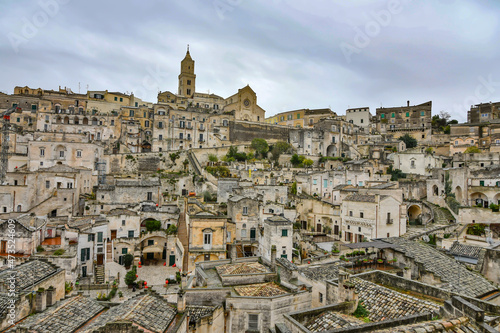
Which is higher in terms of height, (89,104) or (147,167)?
(89,104)

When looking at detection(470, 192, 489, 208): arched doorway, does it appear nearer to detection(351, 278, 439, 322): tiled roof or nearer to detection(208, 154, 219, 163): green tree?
detection(351, 278, 439, 322): tiled roof

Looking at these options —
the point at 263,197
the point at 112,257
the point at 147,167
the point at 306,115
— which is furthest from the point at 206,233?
the point at 306,115

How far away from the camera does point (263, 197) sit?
4038 centimetres

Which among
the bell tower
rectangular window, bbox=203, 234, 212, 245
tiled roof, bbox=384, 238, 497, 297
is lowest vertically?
rectangular window, bbox=203, 234, 212, 245

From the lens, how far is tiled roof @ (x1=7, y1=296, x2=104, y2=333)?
36.4 feet

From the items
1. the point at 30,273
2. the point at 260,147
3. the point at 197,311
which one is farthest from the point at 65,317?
the point at 260,147

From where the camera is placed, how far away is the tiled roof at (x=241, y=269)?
17156 millimetres

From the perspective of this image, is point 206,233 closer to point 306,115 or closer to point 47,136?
point 47,136

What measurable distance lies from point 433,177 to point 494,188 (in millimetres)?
7141

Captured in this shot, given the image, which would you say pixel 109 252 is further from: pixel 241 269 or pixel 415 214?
pixel 415 214

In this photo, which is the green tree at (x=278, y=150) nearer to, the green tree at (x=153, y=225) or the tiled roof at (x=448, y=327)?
the green tree at (x=153, y=225)

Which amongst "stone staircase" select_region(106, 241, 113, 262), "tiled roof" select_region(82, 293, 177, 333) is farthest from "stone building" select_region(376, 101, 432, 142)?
"tiled roof" select_region(82, 293, 177, 333)

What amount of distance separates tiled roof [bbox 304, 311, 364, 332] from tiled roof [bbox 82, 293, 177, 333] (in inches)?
198

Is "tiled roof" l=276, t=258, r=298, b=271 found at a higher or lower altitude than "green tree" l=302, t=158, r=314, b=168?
lower
